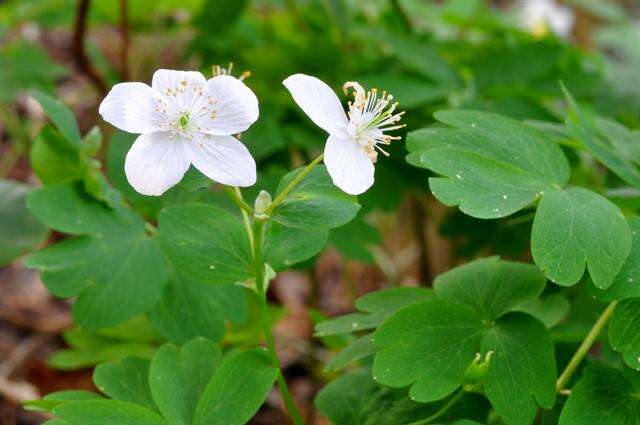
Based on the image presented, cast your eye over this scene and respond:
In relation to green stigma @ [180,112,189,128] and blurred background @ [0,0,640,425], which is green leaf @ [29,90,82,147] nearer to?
blurred background @ [0,0,640,425]

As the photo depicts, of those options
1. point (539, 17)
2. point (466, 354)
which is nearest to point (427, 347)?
point (466, 354)

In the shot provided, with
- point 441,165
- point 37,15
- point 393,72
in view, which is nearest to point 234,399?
point 441,165

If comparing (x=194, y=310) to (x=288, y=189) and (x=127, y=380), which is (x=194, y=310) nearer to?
(x=127, y=380)

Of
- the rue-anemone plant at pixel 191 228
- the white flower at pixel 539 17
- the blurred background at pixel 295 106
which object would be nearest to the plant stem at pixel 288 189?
the rue-anemone plant at pixel 191 228

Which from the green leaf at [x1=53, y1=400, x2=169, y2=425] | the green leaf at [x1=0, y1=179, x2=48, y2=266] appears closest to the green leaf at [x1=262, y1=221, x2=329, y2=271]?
the green leaf at [x1=53, y1=400, x2=169, y2=425]

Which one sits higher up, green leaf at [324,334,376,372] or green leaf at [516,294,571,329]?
green leaf at [324,334,376,372]
